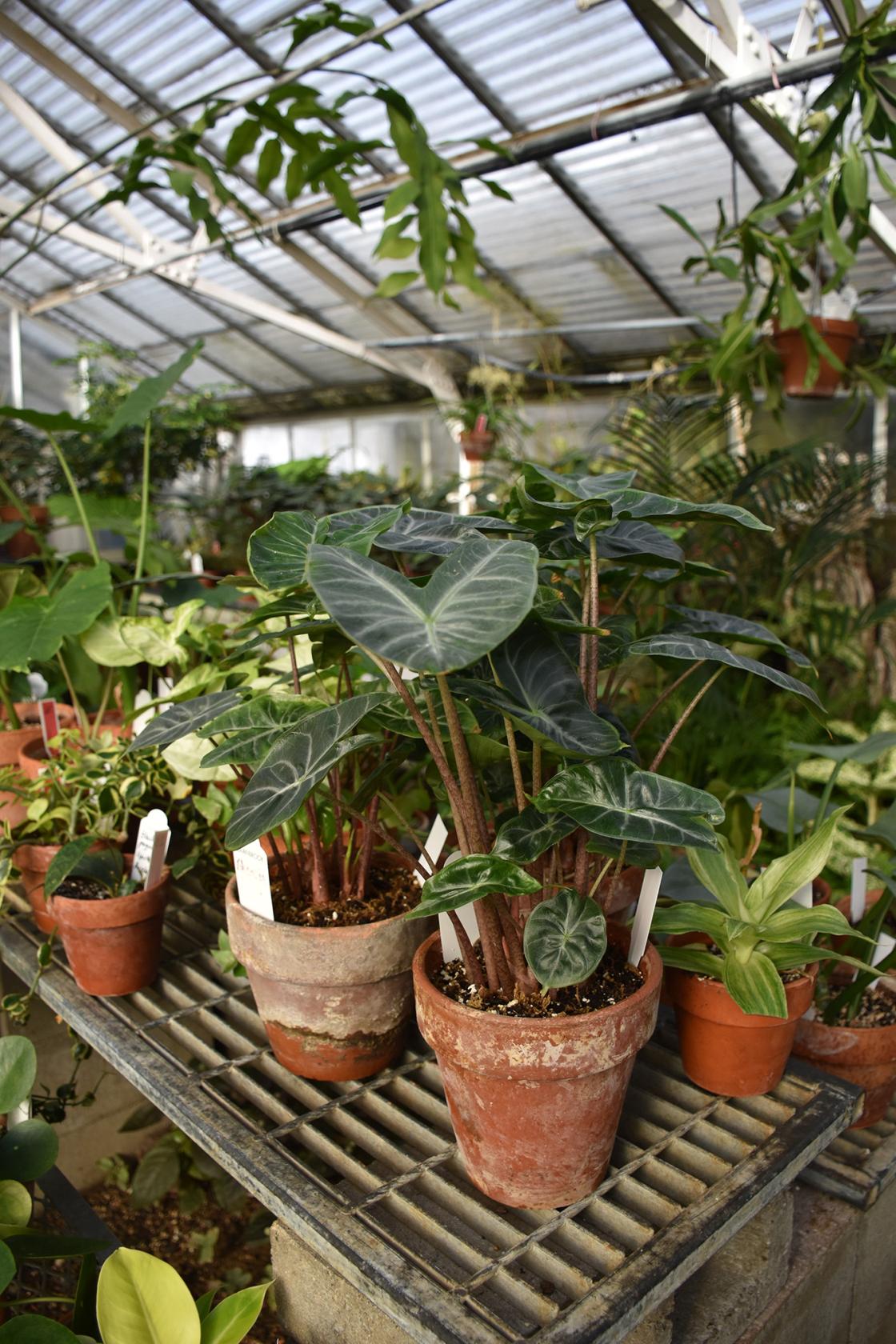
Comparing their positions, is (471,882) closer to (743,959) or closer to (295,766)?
(295,766)

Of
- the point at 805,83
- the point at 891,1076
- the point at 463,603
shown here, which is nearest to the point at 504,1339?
the point at 463,603

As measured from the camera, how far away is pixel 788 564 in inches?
110

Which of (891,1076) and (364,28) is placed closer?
(891,1076)

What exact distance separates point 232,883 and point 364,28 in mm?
2070

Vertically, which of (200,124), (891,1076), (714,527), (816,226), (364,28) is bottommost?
(891,1076)

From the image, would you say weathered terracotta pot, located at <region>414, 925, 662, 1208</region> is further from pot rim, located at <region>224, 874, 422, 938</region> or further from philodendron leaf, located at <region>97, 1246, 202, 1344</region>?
philodendron leaf, located at <region>97, 1246, 202, 1344</region>

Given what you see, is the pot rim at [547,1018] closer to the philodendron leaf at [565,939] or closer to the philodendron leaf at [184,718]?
the philodendron leaf at [565,939]

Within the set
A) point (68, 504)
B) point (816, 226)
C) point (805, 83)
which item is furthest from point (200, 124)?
point (805, 83)

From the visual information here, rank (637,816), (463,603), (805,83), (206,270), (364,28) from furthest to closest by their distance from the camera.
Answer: (206,270)
(805,83)
(364,28)
(637,816)
(463,603)

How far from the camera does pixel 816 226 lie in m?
2.19

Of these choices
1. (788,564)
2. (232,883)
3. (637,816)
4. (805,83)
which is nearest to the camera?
(637,816)

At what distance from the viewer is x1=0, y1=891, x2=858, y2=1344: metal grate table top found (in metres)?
0.84

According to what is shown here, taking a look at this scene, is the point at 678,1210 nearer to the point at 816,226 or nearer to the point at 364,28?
the point at 816,226

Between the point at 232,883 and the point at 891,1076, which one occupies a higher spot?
the point at 232,883
